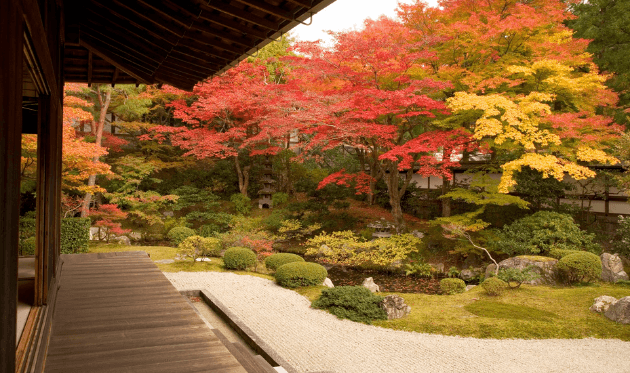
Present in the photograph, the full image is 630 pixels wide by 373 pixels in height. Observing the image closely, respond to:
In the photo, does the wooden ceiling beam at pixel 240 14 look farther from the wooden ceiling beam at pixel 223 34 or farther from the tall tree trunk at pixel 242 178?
the tall tree trunk at pixel 242 178

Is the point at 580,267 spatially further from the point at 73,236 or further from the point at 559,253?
the point at 73,236

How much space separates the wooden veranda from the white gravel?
2.42 metres

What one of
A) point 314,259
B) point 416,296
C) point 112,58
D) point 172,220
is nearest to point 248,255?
point 314,259

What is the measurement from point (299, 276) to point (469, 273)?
4.71m

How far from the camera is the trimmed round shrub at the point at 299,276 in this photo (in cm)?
928

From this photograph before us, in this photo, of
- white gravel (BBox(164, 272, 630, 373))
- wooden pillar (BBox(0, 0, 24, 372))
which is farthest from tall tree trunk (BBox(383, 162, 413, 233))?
wooden pillar (BBox(0, 0, 24, 372))

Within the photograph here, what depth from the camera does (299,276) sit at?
929cm

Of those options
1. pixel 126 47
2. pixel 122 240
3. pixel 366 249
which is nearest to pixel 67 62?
pixel 126 47

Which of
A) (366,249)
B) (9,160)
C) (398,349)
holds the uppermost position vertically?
(9,160)

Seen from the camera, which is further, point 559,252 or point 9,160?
point 559,252

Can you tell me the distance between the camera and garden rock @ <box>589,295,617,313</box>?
7.65 metres

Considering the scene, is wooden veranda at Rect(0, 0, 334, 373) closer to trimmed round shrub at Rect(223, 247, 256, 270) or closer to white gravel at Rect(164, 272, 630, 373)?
white gravel at Rect(164, 272, 630, 373)

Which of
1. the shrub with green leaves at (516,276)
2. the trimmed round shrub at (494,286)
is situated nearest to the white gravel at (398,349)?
the trimmed round shrub at (494,286)

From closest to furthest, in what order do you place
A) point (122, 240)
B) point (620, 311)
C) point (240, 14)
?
point (240, 14) < point (620, 311) < point (122, 240)
